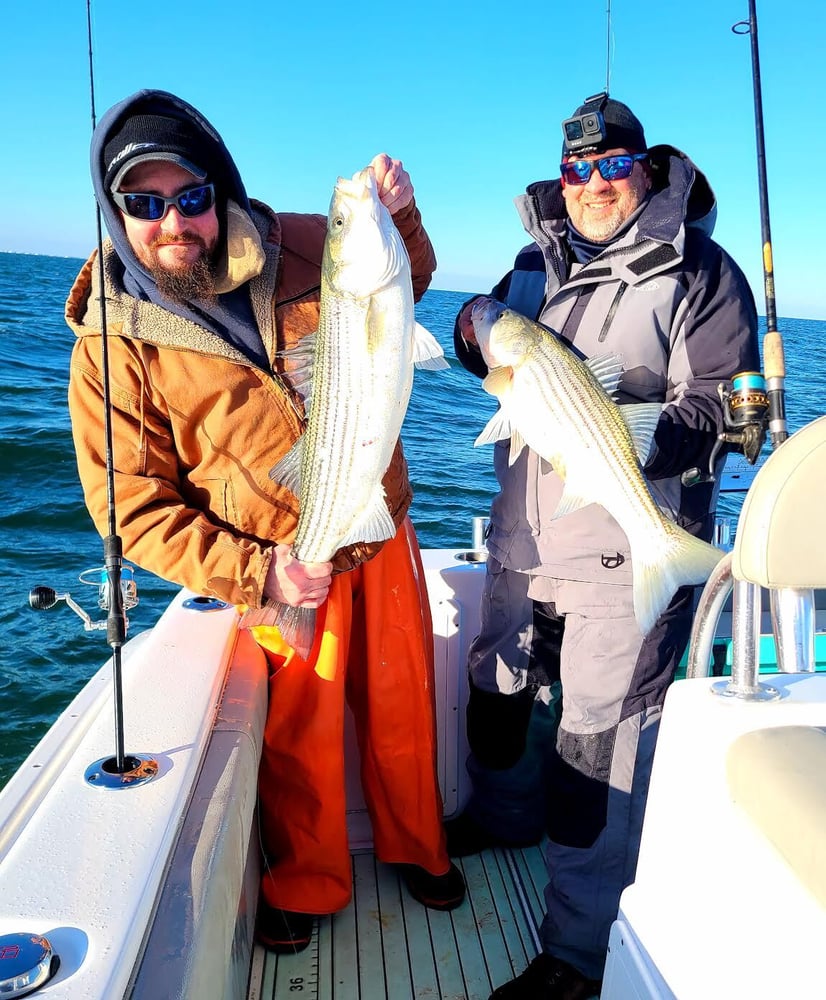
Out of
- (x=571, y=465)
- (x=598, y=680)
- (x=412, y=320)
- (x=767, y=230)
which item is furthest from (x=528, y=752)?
(x=767, y=230)

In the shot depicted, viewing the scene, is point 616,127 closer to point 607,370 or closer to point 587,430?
point 607,370

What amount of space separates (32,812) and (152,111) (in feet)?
7.63

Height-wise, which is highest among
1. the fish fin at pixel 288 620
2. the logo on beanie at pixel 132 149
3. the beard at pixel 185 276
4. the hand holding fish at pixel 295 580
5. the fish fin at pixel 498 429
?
the logo on beanie at pixel 132 149

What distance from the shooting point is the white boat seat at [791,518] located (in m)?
1.75

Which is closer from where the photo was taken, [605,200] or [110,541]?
[110,541]

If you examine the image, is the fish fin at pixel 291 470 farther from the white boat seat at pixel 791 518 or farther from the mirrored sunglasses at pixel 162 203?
the white boat seat at pixel 791 518

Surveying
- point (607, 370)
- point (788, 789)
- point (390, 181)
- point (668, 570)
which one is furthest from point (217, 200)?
point (788, 789)

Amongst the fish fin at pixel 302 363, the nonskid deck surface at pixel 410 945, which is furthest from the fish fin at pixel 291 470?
the nonskid deck surface at pixel 410 945

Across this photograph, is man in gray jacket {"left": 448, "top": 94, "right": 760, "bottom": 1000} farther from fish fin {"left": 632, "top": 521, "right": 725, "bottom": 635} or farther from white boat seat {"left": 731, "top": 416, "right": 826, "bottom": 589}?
white boat seat {"left": 731, "top": 416, "right": 826, "bottom": 589}

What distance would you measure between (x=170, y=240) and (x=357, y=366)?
95 centimetres

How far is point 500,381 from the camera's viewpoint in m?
2.79

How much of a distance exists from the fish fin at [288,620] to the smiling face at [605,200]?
180 cm

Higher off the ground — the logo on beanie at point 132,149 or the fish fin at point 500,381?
the logo on beanie at point 132,149

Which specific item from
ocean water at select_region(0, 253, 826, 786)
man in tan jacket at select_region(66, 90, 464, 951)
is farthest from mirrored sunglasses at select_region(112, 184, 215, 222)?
ocean water at select_region(0, 253, 826, 786)
